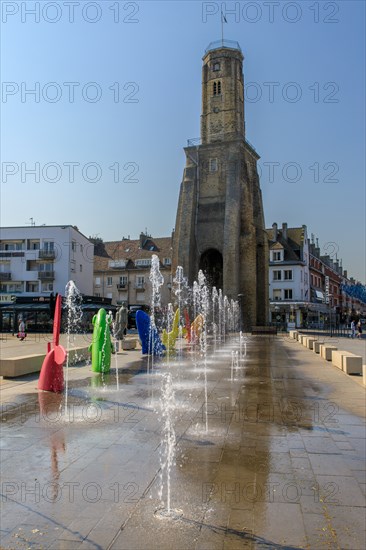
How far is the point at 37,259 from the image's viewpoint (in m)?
48.9

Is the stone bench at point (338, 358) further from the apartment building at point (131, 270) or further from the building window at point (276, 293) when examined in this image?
the building window at point (276, 293)

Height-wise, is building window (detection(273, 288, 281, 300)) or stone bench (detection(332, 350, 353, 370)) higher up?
building window (detection(273, 288, 281, 300))

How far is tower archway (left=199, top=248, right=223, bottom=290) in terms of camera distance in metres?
46.2

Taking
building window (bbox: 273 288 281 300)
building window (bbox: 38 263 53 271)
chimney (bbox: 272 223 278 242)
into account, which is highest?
chimney (bbox: 272 223 278 242)

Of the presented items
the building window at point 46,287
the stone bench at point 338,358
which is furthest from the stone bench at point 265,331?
the building window at point 46,287

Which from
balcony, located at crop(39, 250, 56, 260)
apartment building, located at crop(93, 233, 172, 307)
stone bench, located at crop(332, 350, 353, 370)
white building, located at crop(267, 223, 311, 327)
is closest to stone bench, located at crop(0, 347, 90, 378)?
stone bench, located at crop(332, 350, 353, 370)

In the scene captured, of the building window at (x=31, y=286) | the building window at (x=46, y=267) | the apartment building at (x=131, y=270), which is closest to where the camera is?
the building window at (x=46, y=267)

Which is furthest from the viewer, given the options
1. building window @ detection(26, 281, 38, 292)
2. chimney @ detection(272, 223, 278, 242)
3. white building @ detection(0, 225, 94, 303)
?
chimney @ detection(272, 223, 278, 242)

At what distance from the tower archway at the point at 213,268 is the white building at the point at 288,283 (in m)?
13.5

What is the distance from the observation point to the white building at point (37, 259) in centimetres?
4841

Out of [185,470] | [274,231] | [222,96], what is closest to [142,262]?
[274,231]

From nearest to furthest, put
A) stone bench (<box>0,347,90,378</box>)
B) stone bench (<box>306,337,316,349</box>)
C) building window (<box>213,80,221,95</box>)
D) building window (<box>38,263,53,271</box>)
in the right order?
stone bench (<box>0,347,90,378</box>) → stone bench (<box>306,337,316,349</box>) → building window (<box>213,80,221,95</box>) → building window (<box>38,263,53,271</box>)

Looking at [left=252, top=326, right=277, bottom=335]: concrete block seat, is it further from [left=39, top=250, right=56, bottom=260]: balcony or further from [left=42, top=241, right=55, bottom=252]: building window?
[left=42, top=241, right=55, bottom=252]: building window

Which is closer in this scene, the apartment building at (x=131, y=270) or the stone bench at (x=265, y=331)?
the stone bench at (x=265, y=331)
